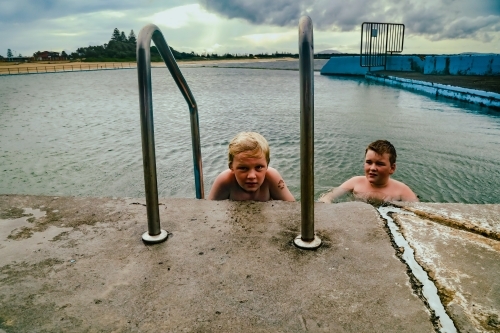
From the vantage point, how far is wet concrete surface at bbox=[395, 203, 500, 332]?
1.01 metres

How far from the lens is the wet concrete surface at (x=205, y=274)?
1013mm

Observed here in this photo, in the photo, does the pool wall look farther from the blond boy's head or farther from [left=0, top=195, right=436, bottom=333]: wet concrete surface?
[left=0, top=195, right=436, bottom=333]: wet concrete surface

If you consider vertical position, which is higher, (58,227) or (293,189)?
(58,227)

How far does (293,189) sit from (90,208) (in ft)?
10.3

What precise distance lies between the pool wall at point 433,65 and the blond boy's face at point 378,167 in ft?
50.0

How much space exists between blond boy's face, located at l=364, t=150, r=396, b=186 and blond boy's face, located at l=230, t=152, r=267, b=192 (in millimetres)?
1562

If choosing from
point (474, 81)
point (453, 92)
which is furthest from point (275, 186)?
point (474, 81)

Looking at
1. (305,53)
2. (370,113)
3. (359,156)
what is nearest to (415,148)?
(359,156)

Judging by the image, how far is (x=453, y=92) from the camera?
1087cm

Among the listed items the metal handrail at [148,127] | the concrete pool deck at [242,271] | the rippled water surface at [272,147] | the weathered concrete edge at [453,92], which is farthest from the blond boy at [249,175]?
the weathered concrete edge at [453,92]

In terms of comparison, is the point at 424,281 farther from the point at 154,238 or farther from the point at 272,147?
the point at 272,147

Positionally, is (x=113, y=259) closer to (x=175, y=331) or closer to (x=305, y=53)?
(x=175, y=331)

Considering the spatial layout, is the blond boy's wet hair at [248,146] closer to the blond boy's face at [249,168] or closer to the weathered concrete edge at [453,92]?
the blond boy's face at [249,168]

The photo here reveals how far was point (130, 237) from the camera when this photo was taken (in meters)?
1.50
